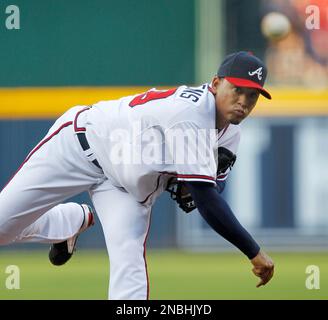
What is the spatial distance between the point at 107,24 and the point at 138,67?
469mm

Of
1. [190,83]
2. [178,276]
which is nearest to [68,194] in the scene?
[178,276]

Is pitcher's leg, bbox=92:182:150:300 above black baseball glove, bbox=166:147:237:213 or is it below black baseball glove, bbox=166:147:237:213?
below

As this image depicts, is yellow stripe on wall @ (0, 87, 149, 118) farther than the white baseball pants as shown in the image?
Yes

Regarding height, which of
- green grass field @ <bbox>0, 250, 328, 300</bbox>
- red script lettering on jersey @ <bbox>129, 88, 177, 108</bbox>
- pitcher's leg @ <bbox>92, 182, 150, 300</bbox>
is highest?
red script lettering on jersey @ <bbox>129, 88, 177, 108</bbox>

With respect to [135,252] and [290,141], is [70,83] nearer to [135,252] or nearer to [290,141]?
[290,141]

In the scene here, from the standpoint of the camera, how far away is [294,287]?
632 centimetres

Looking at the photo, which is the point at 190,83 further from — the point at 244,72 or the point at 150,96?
the point at 244,72

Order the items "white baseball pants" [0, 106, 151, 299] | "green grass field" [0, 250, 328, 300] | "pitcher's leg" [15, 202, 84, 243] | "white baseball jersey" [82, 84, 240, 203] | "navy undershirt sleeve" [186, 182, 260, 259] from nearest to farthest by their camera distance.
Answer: "navy undershirt sleeve" [186, 182, 260, 259] < "white baseball jersey" [82, 84, 240, 203] < "white baseball pants" [0, 106, 151, 299] < "pitcher's leg" [15, 202, 84, 243] < "green grass field" [0, 250, 328, 300]

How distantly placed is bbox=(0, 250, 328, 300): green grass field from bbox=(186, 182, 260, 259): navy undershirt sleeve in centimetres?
187

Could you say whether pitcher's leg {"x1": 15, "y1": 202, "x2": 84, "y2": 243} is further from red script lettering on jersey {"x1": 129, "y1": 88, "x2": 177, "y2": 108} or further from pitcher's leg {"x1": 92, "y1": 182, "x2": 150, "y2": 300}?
red script lettering on jersey {"x1": 129, "y1": 88, "x2": 177, "y2": 108}

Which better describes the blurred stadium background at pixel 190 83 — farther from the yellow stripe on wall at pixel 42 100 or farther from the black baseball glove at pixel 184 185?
the black baseball glove at pixel 184 185

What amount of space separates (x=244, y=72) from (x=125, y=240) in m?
0.84

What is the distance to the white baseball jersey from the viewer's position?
12.9ft

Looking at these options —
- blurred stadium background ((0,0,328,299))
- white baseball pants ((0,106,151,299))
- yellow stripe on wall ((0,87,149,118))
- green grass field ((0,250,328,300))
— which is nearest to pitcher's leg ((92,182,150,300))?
white baseball pants ((0,106,151,299))
